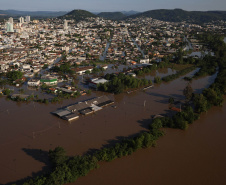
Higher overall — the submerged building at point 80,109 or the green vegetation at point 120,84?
the green vegetation at point 120,84

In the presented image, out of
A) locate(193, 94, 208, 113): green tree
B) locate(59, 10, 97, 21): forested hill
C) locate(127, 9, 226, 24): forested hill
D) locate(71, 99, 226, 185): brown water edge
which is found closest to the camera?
locate(71, 99, 226, 185): brown water edge

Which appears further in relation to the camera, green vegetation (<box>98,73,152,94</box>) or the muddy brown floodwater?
green vegetation (<box>98,73,152,94</box>)

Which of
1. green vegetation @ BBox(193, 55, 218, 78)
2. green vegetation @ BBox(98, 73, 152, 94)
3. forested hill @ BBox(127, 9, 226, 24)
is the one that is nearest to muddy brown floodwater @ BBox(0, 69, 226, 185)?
green vegetation @ BBox(98, 73, 152, 94)

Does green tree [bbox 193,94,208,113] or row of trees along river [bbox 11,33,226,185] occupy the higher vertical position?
green tree [bbox 193,94,208,113]

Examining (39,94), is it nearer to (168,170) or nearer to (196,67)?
(168,170)

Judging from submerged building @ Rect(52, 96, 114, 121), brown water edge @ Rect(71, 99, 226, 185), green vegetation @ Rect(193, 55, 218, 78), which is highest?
green vegetation @ Rect(193, 55, 218, 78)

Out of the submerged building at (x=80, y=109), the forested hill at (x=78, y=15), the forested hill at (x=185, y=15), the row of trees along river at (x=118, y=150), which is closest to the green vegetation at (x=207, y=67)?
the row of trees along river at (x=118, y=150)

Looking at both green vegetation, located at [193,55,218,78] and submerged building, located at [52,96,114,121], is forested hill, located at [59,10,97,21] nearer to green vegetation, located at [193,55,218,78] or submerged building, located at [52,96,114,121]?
green vegetation, located at [193,55,218,78]

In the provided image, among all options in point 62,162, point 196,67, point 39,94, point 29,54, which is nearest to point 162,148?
point 62,162

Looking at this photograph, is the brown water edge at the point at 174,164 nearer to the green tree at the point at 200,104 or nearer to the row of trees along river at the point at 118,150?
the row of trees along river at the point at 118,150
